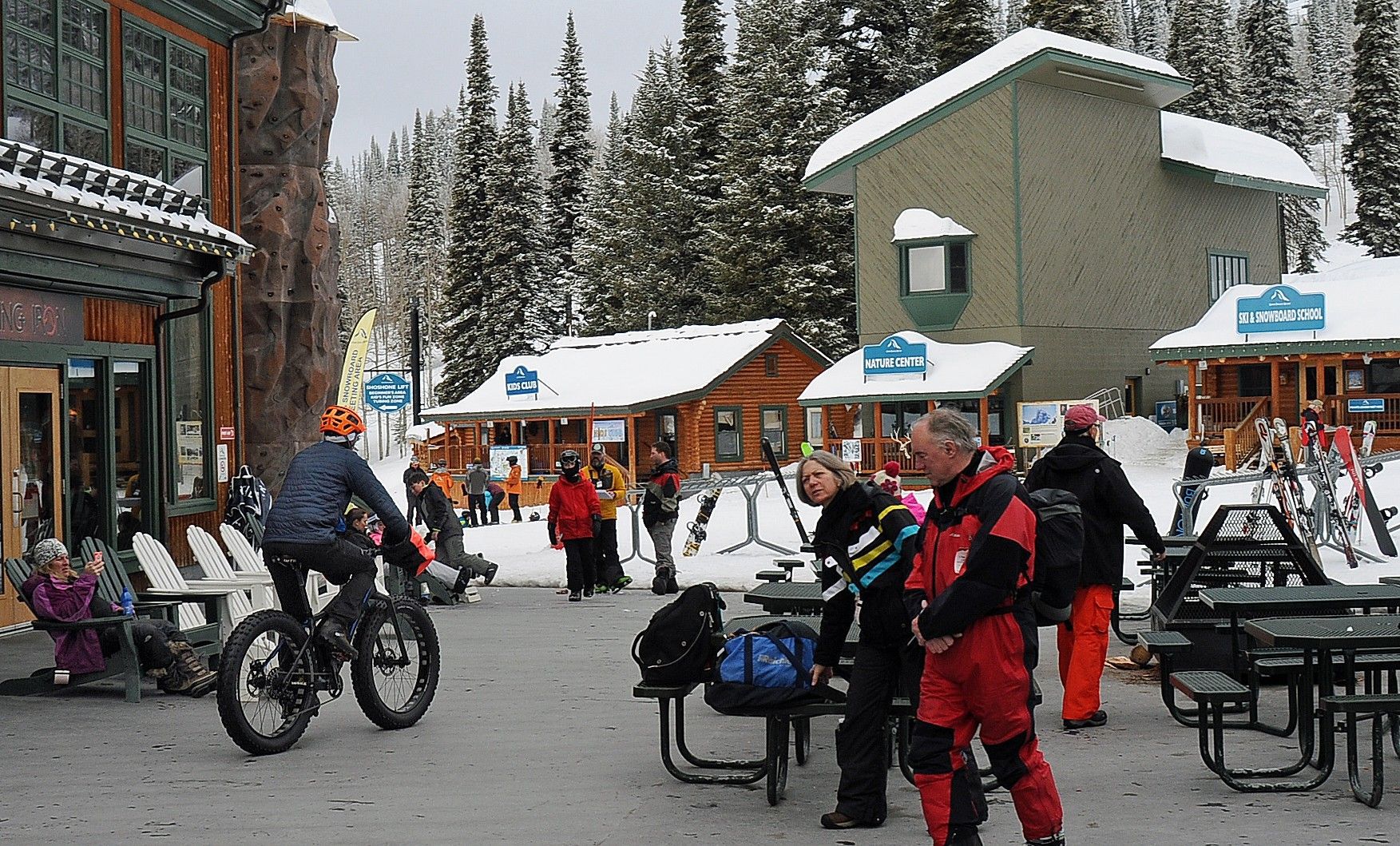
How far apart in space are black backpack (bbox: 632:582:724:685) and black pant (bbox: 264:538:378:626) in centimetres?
191

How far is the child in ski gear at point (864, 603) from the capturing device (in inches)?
249

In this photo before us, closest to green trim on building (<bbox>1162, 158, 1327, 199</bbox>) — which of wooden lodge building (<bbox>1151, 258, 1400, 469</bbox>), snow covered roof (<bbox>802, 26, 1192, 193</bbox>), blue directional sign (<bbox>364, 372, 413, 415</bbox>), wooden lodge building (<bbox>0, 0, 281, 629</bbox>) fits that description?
snow covered roof (<bbox>802, 26, 1192, 193</bbox>)

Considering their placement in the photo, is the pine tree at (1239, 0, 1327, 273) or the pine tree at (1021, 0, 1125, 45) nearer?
the pine tree at (1021, 0, 1125, 45)

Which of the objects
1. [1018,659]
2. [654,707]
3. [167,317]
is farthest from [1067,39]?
[1018,659]

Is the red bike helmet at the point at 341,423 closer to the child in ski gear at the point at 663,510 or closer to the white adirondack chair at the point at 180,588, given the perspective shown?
the white adirondack chair at the point at 180,588

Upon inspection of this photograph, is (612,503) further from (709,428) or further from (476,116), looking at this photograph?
(476,116)

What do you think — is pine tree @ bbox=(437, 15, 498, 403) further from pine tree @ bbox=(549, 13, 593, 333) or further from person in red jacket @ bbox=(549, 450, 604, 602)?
person in red jacket @ bbox=(549, 450, 604, 602)

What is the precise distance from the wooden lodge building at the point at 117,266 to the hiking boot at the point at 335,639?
4.27 m

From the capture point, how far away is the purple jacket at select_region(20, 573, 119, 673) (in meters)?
9.48

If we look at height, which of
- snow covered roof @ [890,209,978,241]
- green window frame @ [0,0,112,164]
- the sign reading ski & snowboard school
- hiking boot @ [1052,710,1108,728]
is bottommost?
hiking boot @ [1052,710,1108,728]

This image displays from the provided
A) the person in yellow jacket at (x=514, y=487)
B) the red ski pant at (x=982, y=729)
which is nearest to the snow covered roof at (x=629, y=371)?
the person in yellow jacket at (x=514, y=487)

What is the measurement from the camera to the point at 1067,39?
3716 centimetres

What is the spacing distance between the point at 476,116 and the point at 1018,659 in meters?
58.1

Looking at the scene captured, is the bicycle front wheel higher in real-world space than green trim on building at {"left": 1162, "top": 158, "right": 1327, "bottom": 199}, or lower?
lower
